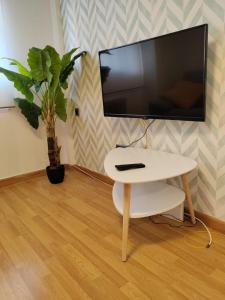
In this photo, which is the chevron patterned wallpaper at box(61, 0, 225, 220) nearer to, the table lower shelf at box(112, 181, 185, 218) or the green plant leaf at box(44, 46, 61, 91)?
the table lower shelf at box(112, 181, 185, 218)

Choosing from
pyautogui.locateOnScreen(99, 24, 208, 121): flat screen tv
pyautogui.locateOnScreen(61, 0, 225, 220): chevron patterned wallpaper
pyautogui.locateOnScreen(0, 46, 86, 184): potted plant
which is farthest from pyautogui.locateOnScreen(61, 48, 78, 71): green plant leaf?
pyautogui.locateOnScreen(99, 24, 208, 121): flat screen tv

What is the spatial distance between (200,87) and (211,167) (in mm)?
571

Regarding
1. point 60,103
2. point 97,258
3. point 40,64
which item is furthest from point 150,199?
point 40,64

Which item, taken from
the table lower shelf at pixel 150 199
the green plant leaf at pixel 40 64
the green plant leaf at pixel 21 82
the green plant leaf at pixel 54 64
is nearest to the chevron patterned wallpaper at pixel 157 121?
the table lower shelf at pixel 150 199

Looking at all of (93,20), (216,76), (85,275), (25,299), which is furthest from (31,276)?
(93,20)

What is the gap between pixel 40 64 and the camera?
2.35 m

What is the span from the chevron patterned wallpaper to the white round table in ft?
0.51

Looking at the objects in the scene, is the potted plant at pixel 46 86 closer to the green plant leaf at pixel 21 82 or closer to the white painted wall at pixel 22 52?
the green plant leaf at pixel 21 82

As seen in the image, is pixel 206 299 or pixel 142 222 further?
pixel 142 222

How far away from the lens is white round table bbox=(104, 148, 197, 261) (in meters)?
1.41

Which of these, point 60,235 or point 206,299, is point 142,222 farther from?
point 206,299

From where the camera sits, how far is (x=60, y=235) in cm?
180

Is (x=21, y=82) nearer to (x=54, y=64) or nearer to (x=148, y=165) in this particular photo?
(x=54, y=64)

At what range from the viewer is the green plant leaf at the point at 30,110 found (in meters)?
2.63
